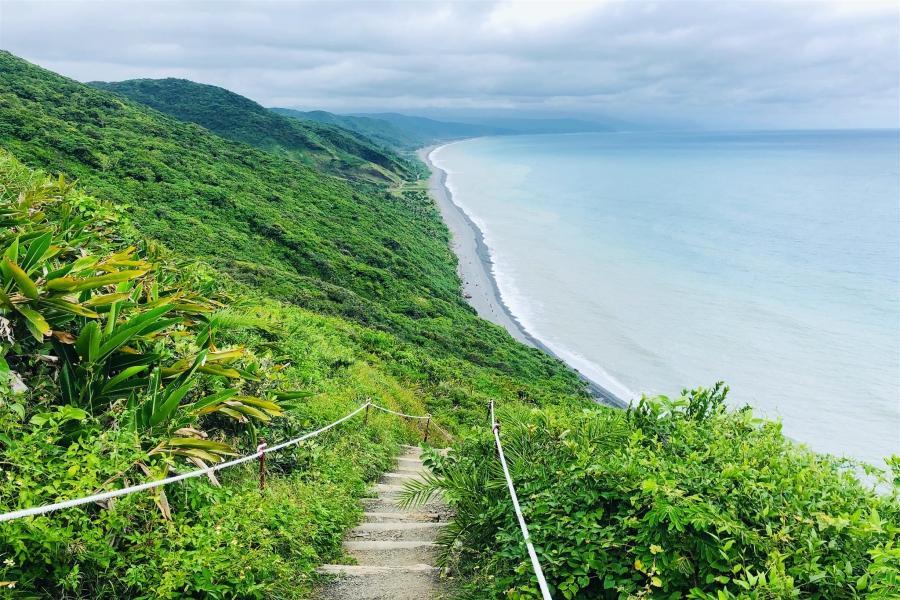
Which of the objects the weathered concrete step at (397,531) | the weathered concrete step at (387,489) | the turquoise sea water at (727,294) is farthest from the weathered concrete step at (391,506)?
the turquoise sea water at (727,294)

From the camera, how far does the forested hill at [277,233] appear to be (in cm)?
2094

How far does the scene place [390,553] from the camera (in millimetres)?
5039

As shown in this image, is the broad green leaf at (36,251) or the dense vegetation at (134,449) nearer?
the dense vegetation at (134,449)

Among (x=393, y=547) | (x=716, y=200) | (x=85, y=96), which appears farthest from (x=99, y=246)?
(x=716, y=200)

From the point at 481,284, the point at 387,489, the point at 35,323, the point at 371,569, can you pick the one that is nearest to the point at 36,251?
the point at 35,323

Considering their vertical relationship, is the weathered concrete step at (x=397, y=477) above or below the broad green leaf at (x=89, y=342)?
below

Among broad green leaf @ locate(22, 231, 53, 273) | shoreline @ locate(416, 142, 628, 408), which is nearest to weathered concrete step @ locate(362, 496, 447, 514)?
broad green leaf @ locate(22, 231, 53, 273)

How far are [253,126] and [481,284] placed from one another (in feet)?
157

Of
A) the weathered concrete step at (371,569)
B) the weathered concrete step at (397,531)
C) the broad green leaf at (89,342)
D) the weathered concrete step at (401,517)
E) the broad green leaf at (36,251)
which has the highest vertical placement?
the broad green leaf at (36,251)

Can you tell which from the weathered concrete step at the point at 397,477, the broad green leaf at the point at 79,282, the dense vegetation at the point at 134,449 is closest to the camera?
the dense vegetation at the point at 134,449

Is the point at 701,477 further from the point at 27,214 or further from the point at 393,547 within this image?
the point at 27,214

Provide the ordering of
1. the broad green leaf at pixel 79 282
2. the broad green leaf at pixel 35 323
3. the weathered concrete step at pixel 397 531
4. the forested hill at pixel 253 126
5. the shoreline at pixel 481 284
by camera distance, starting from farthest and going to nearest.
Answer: the forested hill at pixel 253 126 < the shoreline at pixel 481 284 < the weathered concrete step at pixel 397 531 < the broad green leaf at pixel 79 282 < the broad green leaf at pixel 35 323

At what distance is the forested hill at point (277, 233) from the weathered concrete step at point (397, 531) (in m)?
8.98

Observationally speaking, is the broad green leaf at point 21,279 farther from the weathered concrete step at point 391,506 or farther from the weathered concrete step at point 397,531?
the weathered concrete step at point 391,506
